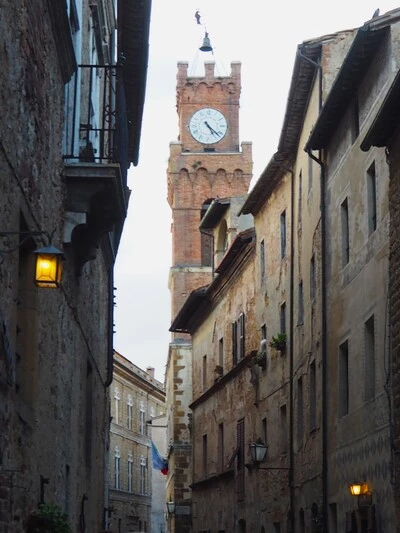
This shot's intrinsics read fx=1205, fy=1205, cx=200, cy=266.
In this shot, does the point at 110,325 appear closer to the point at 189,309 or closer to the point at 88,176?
the point at 88,176

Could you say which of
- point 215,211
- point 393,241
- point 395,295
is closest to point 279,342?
point 393,241

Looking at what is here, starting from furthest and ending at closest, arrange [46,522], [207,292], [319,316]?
[207,292]
[319,316]
[46,522]

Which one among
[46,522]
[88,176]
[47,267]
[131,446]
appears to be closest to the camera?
[47,267]

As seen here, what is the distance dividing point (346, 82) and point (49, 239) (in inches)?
412

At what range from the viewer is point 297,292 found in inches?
1046

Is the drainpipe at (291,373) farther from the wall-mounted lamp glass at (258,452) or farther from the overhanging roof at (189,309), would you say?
the overhanging roof at (189,309)

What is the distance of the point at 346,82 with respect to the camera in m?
20.1

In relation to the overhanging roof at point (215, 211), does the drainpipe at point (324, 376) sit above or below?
below

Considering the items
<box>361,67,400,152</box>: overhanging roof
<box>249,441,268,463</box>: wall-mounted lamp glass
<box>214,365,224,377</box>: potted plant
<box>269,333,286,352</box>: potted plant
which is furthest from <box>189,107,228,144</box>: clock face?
<box>361,67,400,152</box>: overhanging roof

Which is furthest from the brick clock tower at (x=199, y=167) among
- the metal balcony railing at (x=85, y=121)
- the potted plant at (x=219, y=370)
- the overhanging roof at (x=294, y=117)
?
the metal balcony railing at (x=85, y=121)

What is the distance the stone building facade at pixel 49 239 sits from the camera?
1034 cm

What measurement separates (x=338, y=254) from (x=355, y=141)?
7.12 ft

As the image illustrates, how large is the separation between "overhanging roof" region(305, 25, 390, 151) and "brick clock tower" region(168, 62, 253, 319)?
3775cm

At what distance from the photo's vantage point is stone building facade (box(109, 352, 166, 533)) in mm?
61906
